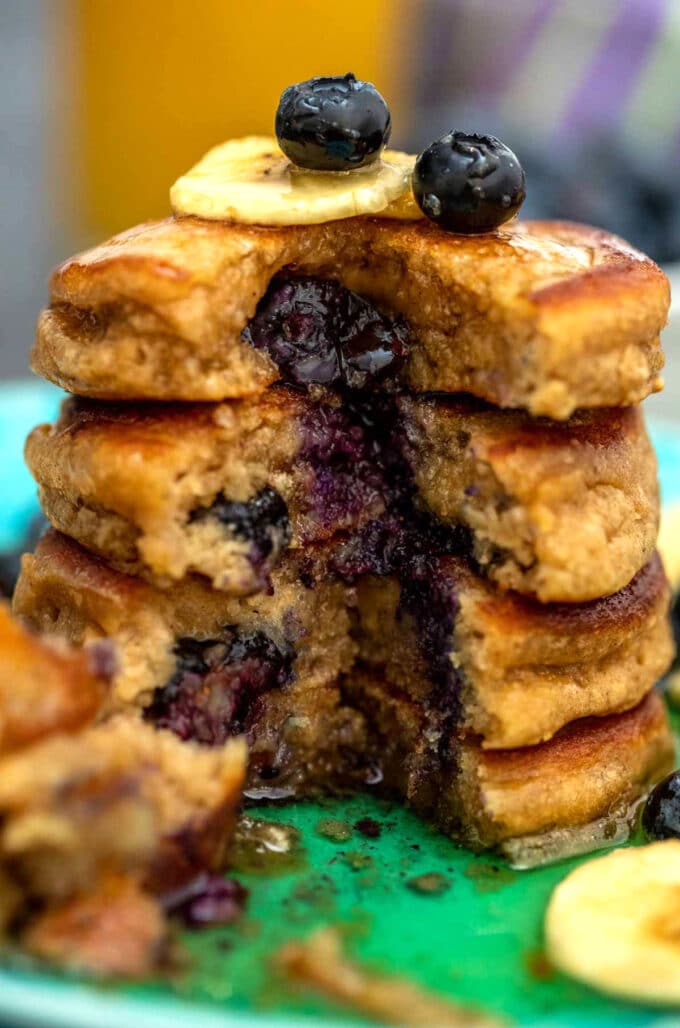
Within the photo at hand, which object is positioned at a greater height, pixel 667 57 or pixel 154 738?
pixel 667 57

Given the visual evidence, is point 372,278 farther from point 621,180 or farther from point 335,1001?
point 621,180

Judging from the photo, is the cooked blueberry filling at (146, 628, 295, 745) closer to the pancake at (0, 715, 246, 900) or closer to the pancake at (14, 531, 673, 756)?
the pancake at (14, 531, 673, 756)

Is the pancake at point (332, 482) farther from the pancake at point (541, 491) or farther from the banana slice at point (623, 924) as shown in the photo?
the banana slice at point (623, 924)

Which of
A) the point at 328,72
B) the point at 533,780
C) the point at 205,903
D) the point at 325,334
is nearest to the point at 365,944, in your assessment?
the point at 205,903

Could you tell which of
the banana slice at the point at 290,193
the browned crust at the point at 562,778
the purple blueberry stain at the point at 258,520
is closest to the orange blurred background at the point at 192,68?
the banana slice at the point at 290,193

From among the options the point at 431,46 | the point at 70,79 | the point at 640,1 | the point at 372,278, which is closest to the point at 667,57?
the point at 640,1

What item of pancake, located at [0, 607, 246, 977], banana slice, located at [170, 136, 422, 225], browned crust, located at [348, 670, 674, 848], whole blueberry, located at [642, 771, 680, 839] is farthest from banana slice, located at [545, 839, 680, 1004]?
banana slice, located at [170, 136, 422, 225]
